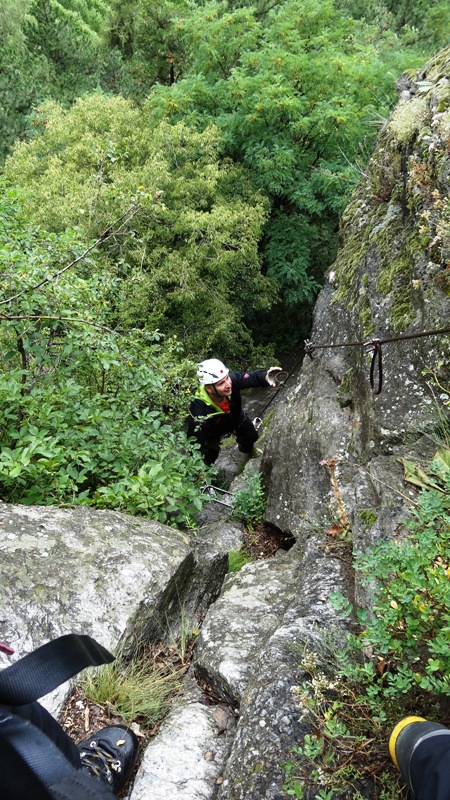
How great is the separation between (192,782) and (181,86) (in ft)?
39.0

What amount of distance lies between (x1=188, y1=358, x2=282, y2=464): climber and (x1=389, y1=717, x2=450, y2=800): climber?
3730 millimetres

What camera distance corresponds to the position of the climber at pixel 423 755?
1562 mm

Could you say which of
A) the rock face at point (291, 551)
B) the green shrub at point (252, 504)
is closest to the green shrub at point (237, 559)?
the rock face at point (291, 551)

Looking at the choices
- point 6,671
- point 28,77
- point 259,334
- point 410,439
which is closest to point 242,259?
point 259,334

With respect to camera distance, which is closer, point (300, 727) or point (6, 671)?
point (6, 671)

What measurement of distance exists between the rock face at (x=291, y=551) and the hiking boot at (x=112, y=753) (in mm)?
116

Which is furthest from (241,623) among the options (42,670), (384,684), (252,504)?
(252,504)

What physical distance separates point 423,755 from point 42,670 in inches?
51.4

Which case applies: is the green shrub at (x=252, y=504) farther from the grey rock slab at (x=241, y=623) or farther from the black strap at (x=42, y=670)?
the black strap at (x=42, y=670)

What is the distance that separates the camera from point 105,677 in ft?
8.60

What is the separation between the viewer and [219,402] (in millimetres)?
6398

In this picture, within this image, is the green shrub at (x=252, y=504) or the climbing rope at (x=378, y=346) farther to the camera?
the green shrub at (x=252, y=504)

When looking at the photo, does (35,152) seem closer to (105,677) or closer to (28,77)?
(28,77)

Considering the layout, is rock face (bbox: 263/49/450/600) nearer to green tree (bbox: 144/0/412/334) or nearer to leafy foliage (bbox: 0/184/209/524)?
leafy foliage (bbox: 0/184/209/524)
